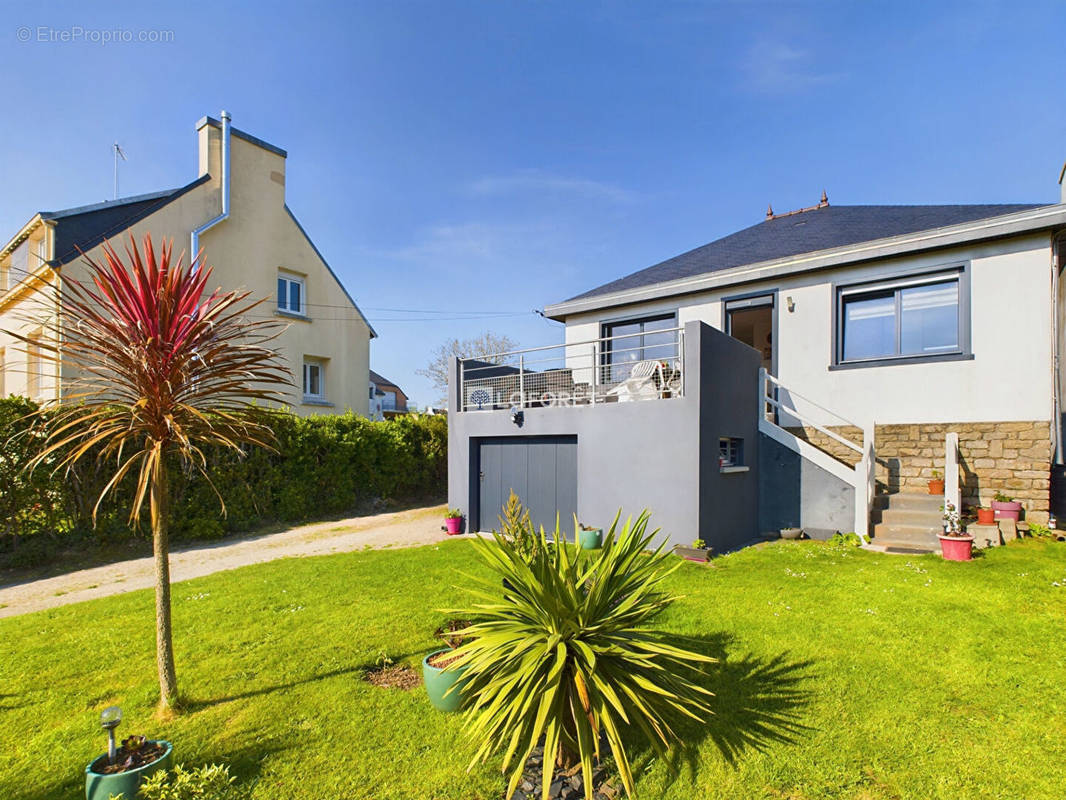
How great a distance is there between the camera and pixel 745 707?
3.83 meters

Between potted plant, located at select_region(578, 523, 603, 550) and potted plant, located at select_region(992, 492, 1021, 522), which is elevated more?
potted plant, located at select_region(992, 492, 1021, 522)

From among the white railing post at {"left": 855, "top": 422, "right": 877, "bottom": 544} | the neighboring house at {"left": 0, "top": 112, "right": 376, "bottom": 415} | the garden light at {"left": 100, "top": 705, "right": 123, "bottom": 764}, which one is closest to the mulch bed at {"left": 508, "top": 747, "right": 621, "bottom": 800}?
the garden light at {"left": 100, "top": 705, "right": 123, "bottom": 764}

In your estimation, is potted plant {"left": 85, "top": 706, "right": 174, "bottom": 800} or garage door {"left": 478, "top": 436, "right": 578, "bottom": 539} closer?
potted plant {"left": 85, "top": 706, "right": 174, "bottom": 800}

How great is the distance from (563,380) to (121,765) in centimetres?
906

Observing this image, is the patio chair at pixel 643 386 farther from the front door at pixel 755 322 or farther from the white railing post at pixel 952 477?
the white railing post at pixel 952 477

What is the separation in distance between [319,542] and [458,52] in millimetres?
10617

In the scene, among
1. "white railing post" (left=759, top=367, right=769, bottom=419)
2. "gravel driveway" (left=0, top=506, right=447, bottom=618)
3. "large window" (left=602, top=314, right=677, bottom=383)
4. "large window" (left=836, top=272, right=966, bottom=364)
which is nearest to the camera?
"gravel driveway" (left=0, top=506, right=447, bottom=618)

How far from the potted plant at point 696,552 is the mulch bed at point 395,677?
15.1 feet

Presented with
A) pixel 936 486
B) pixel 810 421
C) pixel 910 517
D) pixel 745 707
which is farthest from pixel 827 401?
pixel 745 707

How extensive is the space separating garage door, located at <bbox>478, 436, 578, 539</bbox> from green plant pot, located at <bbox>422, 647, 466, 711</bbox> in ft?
20.1

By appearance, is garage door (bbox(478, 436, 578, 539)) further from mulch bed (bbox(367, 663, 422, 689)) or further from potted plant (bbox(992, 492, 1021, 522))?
potted plant (bbox(992, 492, 1021, 522))

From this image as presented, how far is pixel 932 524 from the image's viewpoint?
8.66 metres

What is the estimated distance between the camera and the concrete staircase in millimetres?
8406

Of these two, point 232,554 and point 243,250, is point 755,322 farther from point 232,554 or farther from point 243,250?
point 243,250
